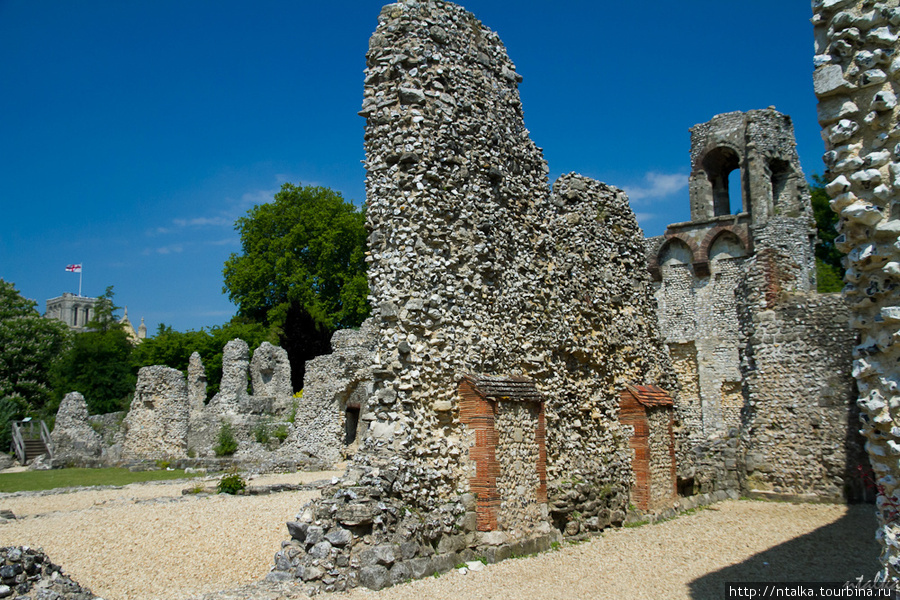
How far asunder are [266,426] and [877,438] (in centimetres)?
A: 1952

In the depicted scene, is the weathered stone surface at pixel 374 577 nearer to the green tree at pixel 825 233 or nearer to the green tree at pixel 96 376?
the green tree at pixel 96 376

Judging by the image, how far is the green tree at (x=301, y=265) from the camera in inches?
1350

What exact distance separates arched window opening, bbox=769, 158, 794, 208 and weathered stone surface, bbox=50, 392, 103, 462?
26080mm

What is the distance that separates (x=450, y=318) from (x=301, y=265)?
1137 inches

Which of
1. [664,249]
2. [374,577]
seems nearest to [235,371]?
[664,249]

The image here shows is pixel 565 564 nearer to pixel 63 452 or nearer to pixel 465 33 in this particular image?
pixel 465 33

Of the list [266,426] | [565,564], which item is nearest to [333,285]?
[266,426]

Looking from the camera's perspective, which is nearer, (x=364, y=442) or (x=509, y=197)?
(x=364, y=442)

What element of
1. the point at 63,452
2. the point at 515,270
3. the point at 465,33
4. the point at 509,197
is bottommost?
the point at 63,452

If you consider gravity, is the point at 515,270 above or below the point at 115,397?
above

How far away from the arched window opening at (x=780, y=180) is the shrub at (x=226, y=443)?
2116 centimetres

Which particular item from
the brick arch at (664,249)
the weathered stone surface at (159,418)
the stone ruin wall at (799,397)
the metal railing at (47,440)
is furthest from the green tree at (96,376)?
the stone ruin wall at (799,397)

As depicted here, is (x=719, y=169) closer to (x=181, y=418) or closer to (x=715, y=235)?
(x=715, y=235)

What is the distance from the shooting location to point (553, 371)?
959 centimetres
